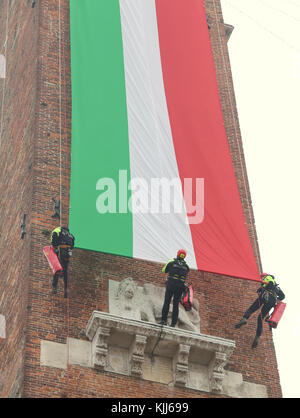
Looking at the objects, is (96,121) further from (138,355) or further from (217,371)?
(217,371)

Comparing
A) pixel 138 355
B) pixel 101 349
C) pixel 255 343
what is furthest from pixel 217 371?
pixel 101 349

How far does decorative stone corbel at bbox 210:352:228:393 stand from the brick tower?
23 millimetres

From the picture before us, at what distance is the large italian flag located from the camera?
94.7ft

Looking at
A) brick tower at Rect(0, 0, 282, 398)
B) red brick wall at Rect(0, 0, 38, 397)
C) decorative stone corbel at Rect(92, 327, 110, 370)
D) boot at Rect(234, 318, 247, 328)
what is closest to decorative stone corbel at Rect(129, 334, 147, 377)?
brick tower at Rect(0, 0, 282, 398)

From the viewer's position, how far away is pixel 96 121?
30516 millimetres

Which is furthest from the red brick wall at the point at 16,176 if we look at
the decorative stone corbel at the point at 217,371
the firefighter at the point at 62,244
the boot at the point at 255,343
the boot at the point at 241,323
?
the boot at the point at 255,343

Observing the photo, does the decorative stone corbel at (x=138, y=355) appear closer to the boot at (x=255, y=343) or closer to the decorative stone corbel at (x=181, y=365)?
the decorative stone corbel at (x=181, y=365)

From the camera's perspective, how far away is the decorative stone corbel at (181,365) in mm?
27766

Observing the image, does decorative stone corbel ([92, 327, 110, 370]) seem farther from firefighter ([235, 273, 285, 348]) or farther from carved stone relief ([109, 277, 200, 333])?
firefighter ([235, 273, 285, 348])

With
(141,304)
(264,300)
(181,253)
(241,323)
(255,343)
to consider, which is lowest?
(255,343)

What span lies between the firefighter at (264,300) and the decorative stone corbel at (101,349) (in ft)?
12.5

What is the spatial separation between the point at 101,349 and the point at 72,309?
1352mm

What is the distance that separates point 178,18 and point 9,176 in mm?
6489

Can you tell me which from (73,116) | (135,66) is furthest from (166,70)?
(73,116)
